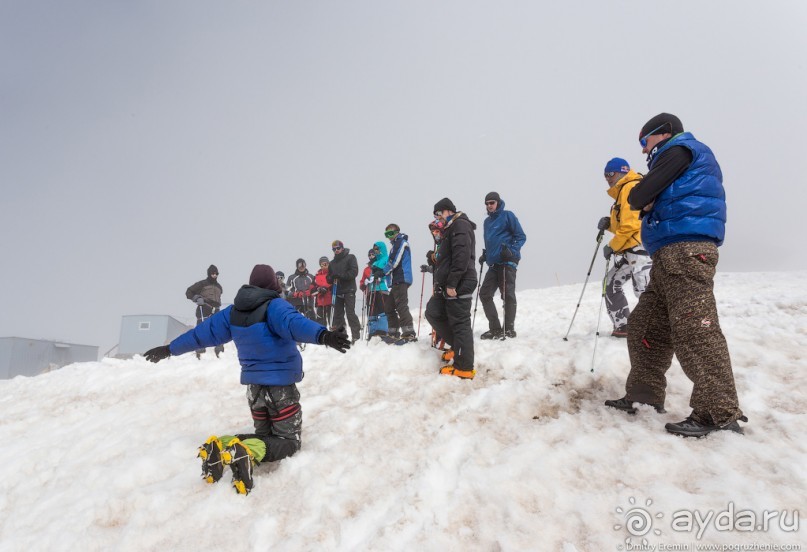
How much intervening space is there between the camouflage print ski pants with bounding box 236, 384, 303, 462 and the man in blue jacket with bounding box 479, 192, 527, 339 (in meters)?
4.71

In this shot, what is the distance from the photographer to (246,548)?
2.46 metres

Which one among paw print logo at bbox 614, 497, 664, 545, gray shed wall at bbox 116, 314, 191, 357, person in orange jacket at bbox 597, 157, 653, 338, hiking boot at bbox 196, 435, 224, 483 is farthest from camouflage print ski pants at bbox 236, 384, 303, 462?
gray shed wall at bbox 116, 314, 191, 357

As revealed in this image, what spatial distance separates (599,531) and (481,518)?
694 millimetres

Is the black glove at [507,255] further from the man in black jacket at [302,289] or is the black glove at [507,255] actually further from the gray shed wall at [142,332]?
the gray shed wall at [142,332]

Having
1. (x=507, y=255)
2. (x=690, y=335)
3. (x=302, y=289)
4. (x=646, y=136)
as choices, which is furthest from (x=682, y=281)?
(x=302, y=289)

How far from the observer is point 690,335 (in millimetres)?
3053

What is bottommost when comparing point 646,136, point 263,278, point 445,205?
point 263,278

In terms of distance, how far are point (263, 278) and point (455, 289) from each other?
3.02 metres

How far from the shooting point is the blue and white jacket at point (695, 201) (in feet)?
10.4

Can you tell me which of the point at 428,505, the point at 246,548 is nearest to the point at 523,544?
the point at 428,505

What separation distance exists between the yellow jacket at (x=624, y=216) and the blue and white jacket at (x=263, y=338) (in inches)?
184

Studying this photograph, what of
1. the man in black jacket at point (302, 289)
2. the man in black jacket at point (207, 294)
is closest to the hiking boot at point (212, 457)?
the man in black jacket at point (207, 294)

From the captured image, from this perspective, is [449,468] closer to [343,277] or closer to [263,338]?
[263,338]

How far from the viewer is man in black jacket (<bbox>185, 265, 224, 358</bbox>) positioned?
10.9m
